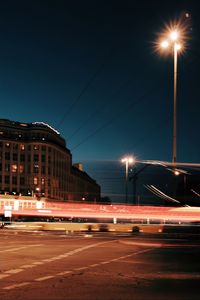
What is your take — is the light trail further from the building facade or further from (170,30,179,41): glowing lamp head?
the building facade

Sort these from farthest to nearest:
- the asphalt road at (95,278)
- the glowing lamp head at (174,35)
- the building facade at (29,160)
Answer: the building facade at (29,160) → the glowing lamp head at (174,35) → the asphalt road at (95,278)

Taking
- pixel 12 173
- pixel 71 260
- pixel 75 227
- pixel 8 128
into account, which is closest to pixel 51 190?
pixel 12 173

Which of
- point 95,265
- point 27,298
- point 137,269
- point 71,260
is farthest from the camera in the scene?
point 71,260

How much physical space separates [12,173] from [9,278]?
133517mm

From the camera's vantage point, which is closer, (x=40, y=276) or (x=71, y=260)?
(x=40, y=276)

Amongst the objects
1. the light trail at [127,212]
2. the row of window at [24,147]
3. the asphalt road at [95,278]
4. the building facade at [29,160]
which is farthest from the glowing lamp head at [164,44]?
the row of window at [24,147]

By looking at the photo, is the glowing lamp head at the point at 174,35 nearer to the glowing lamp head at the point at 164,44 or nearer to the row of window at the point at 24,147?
the glowing lamp head at the point at 164,44

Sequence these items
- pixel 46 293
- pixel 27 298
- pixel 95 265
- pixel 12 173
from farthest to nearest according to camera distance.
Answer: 1. pixel 12 173
2. pixel 95 265
3. pixel 46 293
4. pixel 27 298

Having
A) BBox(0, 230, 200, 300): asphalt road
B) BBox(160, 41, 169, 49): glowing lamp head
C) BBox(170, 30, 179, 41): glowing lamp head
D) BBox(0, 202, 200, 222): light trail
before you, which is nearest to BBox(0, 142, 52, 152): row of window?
BBox(0, 202, 200, 222): light trail

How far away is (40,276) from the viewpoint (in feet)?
38.4

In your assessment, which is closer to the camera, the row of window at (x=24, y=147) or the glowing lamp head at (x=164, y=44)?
the glowing lamp head at (x=164, y=44)

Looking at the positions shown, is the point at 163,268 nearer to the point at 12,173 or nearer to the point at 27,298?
the point at 27,298

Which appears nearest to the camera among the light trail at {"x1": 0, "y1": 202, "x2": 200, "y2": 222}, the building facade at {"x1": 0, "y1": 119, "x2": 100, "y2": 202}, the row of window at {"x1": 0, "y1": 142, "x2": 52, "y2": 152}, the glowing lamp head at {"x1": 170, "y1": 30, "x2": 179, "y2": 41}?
the glowing lamp head at {"x1": 170, "y1": 30, "x2": 179, "y2": 41}

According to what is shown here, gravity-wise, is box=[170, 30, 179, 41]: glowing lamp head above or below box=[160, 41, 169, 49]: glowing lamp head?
above
